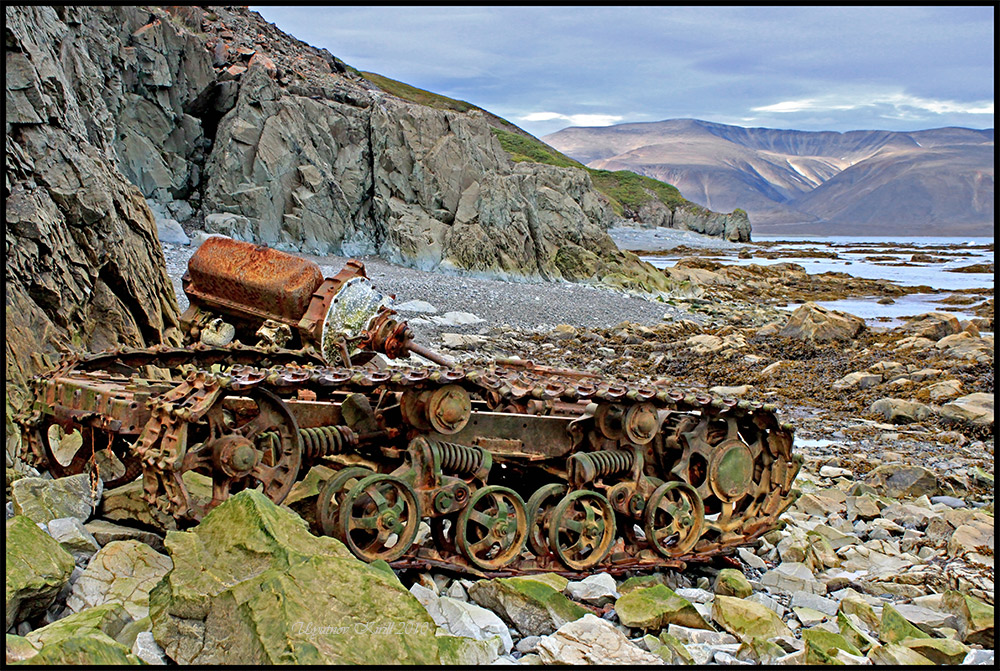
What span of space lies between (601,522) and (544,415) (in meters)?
0.79

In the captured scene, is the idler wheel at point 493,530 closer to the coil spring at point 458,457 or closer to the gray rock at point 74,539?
the coil spring at point 458,457

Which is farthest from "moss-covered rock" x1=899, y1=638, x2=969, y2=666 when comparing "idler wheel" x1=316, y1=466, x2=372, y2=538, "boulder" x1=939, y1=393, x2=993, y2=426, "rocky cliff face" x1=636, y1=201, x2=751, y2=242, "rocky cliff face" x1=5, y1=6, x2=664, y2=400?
"rocky cliff face" x1=636, y1=201, x2=751, y2=242

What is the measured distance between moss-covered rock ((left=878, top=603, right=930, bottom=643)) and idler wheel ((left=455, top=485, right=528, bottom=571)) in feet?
6.43

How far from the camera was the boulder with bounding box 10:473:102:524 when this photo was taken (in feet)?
14.9

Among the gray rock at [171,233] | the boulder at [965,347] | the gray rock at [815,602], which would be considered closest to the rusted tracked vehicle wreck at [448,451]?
the gray rock at [815,602]

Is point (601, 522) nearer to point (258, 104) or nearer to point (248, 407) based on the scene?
point (248, 407)

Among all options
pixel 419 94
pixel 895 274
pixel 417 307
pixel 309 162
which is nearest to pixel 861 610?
pixel 417 307

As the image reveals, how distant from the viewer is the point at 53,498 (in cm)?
465

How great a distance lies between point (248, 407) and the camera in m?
4.79

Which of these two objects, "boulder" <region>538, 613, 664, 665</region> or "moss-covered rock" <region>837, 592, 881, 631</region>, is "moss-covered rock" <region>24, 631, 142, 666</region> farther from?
"moss-covered rock" <region>837, 592, 881, 631</region>

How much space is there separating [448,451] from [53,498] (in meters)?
2.21

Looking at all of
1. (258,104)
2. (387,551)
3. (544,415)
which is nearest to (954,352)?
(544,415)

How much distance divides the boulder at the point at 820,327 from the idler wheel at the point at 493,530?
17.0 meters

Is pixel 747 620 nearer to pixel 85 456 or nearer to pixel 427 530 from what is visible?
pixel 427 530
